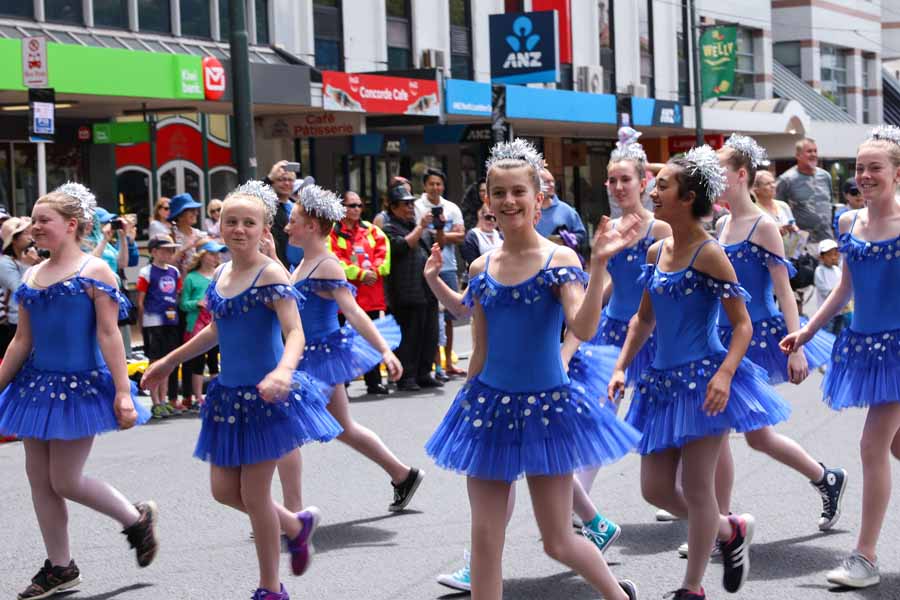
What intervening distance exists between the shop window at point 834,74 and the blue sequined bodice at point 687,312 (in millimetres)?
51947

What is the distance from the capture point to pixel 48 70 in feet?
57.9

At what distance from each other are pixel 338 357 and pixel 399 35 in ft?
82.5

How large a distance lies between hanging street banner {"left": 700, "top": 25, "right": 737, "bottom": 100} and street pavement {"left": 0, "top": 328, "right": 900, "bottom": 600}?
100 ft

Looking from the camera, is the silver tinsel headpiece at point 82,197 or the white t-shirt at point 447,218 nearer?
the silver tinsel headpiece at point 82,197

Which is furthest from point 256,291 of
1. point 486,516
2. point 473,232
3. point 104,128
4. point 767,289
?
point 104,128

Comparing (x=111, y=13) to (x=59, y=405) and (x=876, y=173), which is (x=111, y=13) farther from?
(x=876, y=173)

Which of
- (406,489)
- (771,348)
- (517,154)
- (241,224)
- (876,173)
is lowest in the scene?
(406,489)

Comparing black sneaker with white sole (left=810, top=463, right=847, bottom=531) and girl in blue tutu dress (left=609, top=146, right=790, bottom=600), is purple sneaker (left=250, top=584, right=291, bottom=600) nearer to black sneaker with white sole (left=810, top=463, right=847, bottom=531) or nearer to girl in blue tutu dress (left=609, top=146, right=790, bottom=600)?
girl in blue tutu dress (left=609, top=146, right=790, bottom=600)

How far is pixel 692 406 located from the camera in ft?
18.2

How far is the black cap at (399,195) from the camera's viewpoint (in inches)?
556

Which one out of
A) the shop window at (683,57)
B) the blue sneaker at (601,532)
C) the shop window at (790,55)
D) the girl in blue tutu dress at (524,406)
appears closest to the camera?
the girl in blue tutu dress at (524,406)

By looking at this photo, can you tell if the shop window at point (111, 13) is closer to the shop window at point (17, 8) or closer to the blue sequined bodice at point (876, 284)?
the shop window at point (17, 8)

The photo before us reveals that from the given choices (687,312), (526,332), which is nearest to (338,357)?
(687,312)

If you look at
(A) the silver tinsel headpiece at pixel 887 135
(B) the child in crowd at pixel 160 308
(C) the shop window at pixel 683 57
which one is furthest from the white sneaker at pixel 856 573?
(C) the shop window at pixel 683 57
